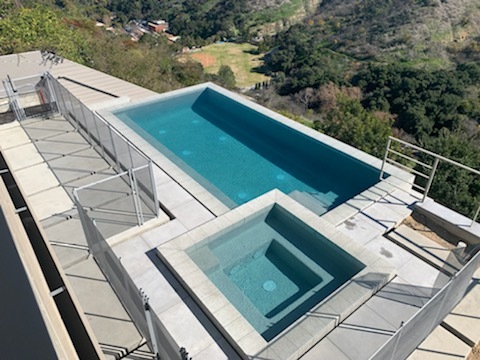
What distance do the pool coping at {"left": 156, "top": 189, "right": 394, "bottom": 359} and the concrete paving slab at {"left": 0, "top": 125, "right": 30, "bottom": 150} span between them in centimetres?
673

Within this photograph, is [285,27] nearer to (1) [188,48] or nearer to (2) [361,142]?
(1) [188,48]

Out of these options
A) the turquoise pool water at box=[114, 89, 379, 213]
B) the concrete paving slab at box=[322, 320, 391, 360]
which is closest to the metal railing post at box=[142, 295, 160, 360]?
the concrete paving slab at box=[322, 320, 391, 360]

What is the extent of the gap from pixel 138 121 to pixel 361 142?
9464 mm

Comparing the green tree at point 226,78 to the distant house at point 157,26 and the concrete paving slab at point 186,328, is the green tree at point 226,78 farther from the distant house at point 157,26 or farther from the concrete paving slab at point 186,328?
the concrete paving slab at point 186,328

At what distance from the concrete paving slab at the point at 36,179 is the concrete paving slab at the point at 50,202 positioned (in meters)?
0.23

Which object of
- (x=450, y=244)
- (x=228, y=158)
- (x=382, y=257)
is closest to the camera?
(x=382, y=257)

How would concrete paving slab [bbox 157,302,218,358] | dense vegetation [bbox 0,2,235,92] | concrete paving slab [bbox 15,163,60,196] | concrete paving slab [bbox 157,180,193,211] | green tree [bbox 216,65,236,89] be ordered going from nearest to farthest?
1. concrete paving slab [bbox 157,302,218,358]
2. concrete paving slab [bbox 157,180,193,211]
3. concrete paving slab [bbox 15,163,60,196]
4. dense vegetation [bbox 0,2,235,92]
5. green tree [bbox 216,65,236,89]

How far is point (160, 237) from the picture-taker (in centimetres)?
730

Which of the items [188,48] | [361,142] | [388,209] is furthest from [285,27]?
[388,209]

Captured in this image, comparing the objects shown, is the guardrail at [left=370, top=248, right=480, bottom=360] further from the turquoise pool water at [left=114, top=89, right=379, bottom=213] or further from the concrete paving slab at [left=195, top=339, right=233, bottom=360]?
the turquoise pool water at [left=114, top=89, right=379, bottom=213]

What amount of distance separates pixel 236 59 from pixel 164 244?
66.8m

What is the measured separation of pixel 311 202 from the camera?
29.7ft

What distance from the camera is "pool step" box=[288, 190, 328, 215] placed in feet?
28.9

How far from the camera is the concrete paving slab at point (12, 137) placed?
10453 mm
